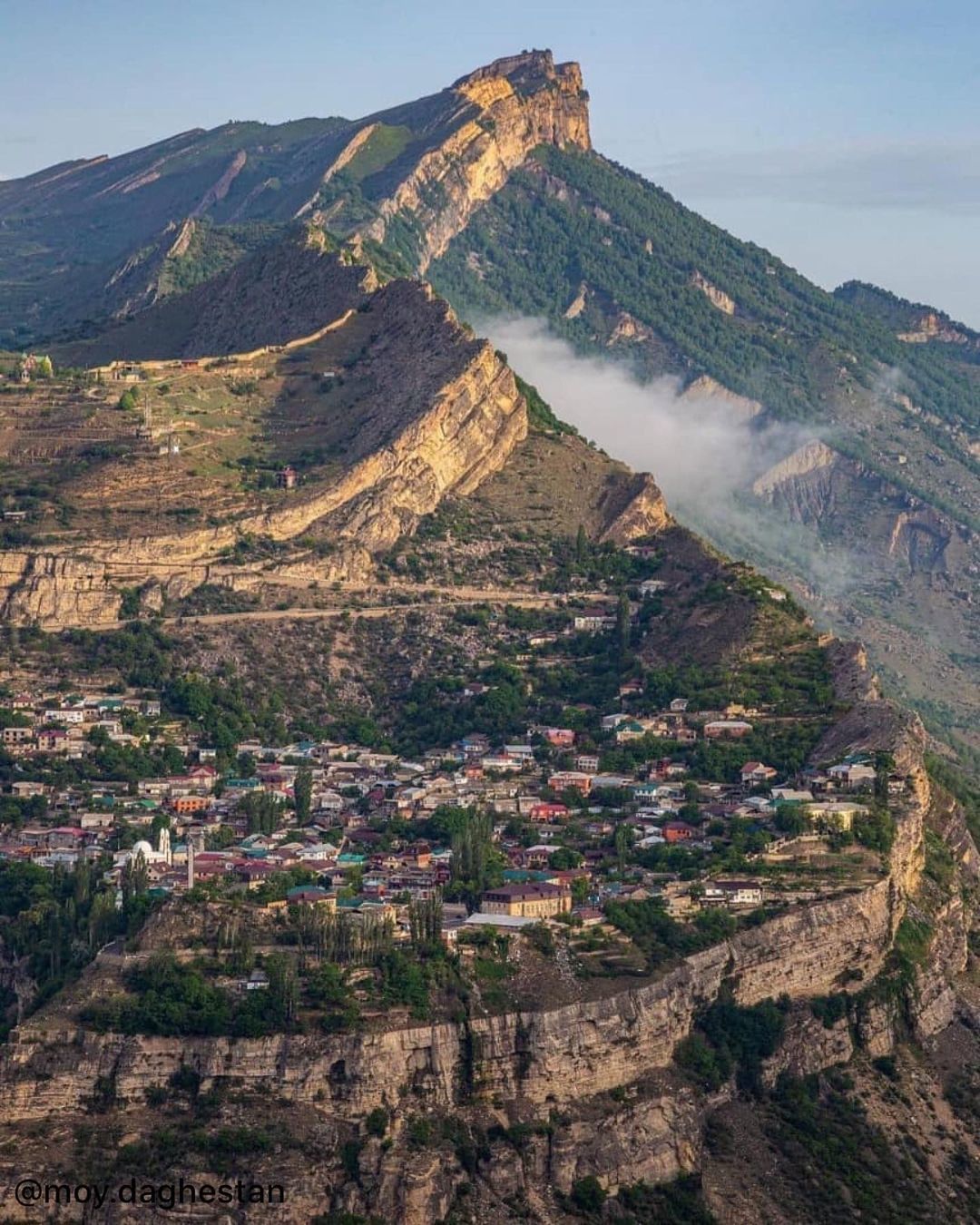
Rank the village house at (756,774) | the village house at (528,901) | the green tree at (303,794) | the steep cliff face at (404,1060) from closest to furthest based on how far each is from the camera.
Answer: the steep cliff face at (404,1060)
the village house at (528,901)
the green tree at (303,794)
the village house at (756,774)

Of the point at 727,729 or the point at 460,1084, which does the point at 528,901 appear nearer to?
the point at 460,1084

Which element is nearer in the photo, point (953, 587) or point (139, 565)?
point (139, 565)

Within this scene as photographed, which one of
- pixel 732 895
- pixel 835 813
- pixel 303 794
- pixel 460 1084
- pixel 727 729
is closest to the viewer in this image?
pixel 460 1084

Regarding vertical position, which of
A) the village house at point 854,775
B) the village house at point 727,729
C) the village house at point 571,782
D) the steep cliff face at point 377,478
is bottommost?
the village house at point 571,782

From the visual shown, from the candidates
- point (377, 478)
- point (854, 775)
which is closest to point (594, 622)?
point (377, 478)

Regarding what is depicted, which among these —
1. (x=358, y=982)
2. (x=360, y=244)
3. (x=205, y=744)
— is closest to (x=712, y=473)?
(x=360, y=244)

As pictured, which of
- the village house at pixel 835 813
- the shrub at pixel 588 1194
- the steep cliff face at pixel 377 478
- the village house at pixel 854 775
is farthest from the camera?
the steep cliff face at pixel 377 478

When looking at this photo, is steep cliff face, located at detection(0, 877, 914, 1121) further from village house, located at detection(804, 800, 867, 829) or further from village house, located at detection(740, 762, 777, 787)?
village house, located at detection(740, 762, 777, 787)

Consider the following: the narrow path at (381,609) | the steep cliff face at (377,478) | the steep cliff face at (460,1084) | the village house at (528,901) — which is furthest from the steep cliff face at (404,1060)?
the steep cliff face at (377,478)

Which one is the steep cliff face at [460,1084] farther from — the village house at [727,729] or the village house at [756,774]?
the village house at [727,729]

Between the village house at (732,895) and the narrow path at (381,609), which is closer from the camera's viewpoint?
the village house at (732,895)

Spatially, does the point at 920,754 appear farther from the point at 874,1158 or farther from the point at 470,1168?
the point at 470,1168
